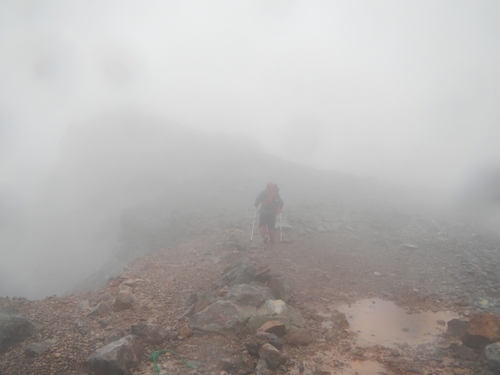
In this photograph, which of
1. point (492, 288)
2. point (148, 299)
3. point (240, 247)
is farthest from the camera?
point (240, 247)

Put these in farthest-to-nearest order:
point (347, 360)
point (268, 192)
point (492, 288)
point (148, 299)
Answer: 1. point (268, 192)
2. point (492, 288)
3. point (148, 299)
4. point (347, 360)

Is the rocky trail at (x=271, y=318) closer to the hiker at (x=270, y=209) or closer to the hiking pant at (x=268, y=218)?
the hiker at (x=270, y=209)

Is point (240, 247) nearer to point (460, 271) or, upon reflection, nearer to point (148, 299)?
point (148, 299)

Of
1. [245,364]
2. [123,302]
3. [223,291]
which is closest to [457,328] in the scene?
[245,364]

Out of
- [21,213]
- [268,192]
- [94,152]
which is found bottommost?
[21,213]

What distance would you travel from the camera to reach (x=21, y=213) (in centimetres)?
5372

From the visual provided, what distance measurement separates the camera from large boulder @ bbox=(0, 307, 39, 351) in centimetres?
495

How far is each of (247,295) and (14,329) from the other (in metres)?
4.33

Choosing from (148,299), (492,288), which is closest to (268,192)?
(148,299)

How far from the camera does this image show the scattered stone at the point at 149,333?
203 inches

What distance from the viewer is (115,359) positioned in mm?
4348

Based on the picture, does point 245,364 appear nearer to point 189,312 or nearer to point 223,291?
point 189,312

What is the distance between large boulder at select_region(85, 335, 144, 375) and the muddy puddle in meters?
4.34

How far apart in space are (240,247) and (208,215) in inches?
372
